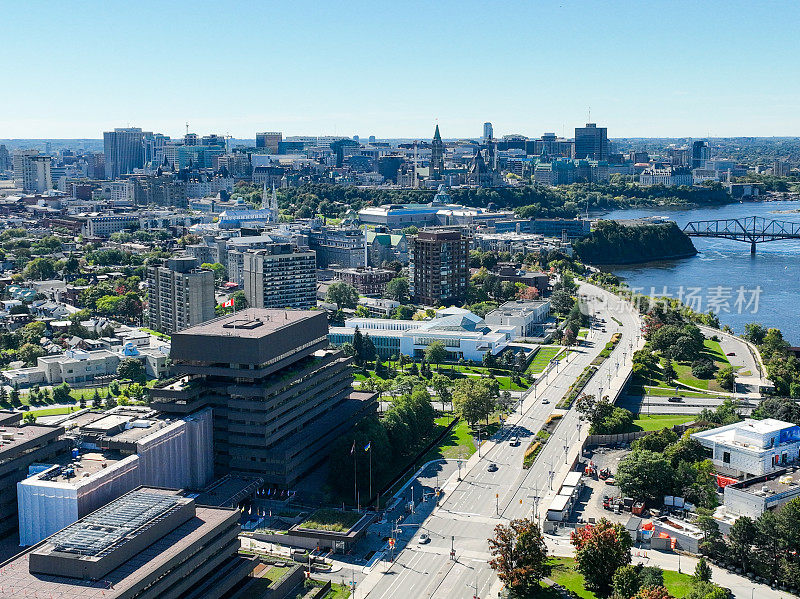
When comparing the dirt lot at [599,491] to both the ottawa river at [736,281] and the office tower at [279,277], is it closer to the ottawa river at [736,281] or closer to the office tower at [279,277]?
the ottawa river at [736,281]

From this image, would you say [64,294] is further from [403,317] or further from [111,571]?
[111,571]

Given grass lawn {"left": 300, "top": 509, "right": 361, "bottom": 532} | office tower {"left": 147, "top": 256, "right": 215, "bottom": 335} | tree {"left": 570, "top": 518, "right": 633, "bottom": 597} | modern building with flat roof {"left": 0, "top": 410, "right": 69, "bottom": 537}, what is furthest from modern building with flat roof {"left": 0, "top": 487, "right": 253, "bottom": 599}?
office tower {"left": 147, "top": 256, "right": 215, "bottom": 335}

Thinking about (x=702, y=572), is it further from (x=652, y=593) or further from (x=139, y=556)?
(x=139, y=556)

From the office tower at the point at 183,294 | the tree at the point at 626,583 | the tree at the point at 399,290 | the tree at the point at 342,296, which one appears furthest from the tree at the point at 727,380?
the office tower at the point at 183,294

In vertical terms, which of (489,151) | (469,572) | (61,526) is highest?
(489,151)

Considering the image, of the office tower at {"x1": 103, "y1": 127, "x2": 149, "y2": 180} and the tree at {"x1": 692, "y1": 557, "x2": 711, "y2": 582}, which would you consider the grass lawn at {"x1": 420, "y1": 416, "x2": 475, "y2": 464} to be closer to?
the tree at {"x1": 692, "y1": 557, "x2": 711, "y2": 582}

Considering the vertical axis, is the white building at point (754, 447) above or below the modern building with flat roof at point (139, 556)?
below

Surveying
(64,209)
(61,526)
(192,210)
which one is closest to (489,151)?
(192,210)
